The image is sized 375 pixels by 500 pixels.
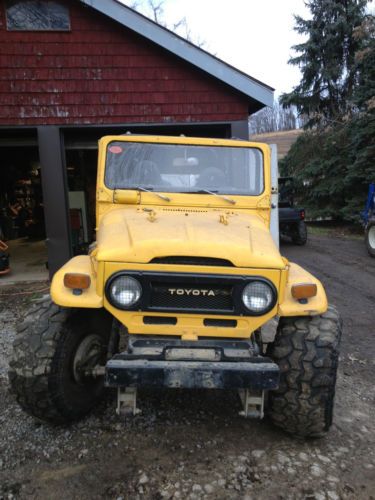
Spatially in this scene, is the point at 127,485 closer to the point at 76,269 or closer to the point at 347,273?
the point at 76,269

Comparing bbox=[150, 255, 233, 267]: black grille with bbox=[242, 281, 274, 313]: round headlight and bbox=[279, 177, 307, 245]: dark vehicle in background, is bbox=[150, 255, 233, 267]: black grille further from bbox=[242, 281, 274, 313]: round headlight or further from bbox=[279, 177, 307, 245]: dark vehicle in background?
bbox=[279, 177, 307, 245]: dark vehicle in background

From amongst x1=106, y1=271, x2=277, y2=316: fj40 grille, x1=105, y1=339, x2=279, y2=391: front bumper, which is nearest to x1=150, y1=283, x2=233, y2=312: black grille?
x1=106, y1=271, x2=277, y2=316: fj40 grille

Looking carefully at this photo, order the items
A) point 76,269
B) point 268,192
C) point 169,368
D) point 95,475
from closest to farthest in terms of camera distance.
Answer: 1. point 169,368
2. point 95,475
3. point 76,269
4. point 268,192

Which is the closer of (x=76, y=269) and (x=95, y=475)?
(x=95, y=475)

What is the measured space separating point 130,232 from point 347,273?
6613 millimetres

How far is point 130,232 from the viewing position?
279cm

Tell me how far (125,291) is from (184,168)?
162 centimetres

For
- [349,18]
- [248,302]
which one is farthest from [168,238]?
[349,18]

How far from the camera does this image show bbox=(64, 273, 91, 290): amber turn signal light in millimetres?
2631

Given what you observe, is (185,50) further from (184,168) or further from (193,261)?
(193,261)

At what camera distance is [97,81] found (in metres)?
7.30

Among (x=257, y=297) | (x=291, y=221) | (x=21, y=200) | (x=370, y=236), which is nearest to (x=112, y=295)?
(x=257, y=297)

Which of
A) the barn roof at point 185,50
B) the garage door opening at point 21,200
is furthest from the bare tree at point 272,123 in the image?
the barn roof at point 185,50

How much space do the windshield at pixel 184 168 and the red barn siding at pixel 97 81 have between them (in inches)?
157
